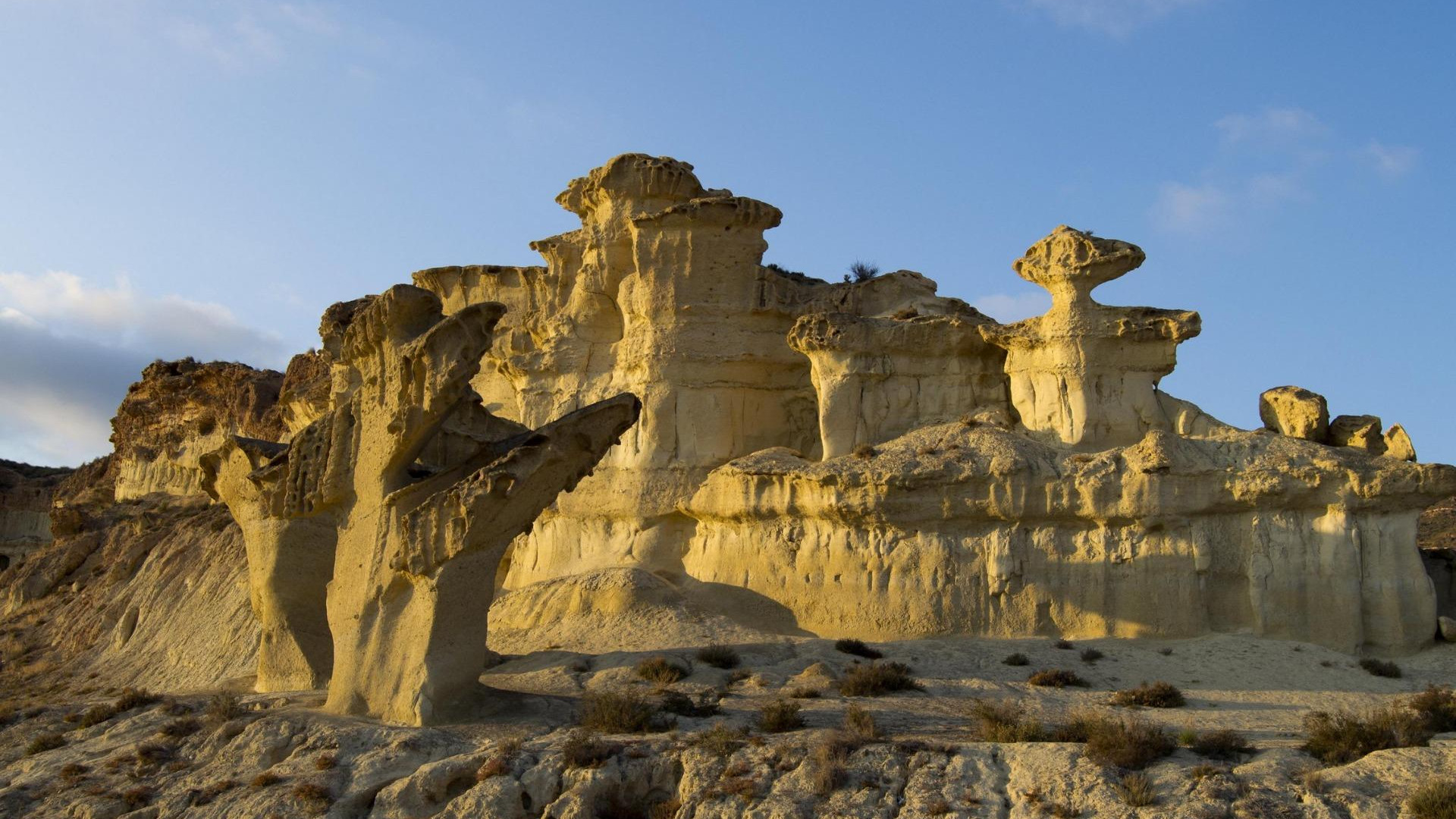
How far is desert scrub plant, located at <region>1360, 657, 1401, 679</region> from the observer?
2000 cm

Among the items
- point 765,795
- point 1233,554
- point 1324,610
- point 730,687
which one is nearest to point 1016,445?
point 1233,554

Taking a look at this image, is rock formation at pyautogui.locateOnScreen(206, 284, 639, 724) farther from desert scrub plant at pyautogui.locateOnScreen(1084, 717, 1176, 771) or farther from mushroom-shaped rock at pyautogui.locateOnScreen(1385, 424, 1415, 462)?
mushroom-shaped rock at pyautogui.locateOnScreen(1385, 424, 1415, 462)

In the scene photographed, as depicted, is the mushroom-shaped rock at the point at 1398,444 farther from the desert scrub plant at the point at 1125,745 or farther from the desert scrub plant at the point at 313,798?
the desert scrub plant at the point at 313,798

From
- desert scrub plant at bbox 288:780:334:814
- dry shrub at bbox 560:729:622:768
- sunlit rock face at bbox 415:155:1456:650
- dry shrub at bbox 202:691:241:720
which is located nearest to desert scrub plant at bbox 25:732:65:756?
dry shrub at bbox 202:691:241:720

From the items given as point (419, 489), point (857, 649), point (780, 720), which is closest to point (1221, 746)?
point (780, 720)

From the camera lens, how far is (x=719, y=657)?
19688 mm

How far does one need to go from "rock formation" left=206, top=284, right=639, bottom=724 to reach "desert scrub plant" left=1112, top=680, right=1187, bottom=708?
8.22 meters

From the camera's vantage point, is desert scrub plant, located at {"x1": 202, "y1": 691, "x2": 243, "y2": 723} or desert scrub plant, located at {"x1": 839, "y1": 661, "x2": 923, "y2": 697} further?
desert scrub plant, located at {"x1": 839, "y1": 661, "x2": 923, "y2": 697}

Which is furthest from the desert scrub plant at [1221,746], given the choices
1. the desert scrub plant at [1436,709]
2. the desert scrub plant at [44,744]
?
the desert scrub plant at [44,744]

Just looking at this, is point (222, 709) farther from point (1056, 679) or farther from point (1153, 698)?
point (1153, 698)

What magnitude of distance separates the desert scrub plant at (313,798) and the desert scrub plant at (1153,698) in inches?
424

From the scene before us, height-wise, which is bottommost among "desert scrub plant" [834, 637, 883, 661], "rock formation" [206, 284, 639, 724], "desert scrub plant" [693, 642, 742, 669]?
"desert scrub plant" [693, 642, 742, 669]

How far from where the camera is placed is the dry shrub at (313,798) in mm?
13664

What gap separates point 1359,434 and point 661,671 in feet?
45.6
